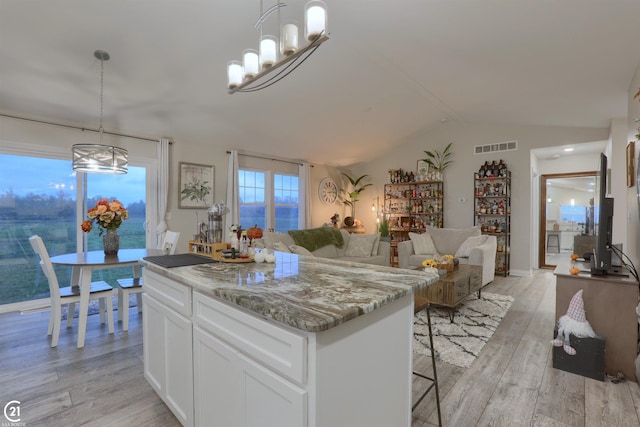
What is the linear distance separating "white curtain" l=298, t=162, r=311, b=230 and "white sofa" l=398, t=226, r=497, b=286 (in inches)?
89.0

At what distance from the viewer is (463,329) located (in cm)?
309

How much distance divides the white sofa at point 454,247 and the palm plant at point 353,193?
2.52 m

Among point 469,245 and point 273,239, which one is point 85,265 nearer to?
point 273,239

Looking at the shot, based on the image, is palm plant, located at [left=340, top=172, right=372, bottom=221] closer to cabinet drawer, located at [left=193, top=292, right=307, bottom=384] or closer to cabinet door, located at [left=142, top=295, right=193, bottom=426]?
cabinet door, located at [left=142, top=295, right=193, bottom=426]

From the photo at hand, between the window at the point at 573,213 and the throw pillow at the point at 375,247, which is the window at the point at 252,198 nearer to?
the throw pillow at the point at 375,247

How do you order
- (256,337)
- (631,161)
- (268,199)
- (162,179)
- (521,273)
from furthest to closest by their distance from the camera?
(268,199) < (521,273) < (162,179) < (631,161) < (256,337)

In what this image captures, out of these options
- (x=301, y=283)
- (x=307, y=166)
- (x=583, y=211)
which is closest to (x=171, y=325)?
(x=301, y=283)

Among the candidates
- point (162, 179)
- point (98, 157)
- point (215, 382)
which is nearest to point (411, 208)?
point (162, 179)

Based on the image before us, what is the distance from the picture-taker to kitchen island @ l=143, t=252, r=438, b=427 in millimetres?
955

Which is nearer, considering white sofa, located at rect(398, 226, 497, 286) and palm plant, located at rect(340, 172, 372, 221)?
white sofa, located at rect(398, 226, 497, 286)

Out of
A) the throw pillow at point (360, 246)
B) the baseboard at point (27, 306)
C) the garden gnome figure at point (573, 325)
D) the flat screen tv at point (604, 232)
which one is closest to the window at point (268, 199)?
the throw pillow at point (360, 246)

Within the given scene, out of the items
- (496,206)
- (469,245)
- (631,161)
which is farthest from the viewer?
(496,206)

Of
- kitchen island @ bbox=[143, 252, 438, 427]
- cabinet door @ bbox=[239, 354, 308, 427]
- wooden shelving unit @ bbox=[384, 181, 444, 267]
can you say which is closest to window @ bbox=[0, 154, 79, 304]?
kitchen island @ bbox=[143, 252, 438, 427]

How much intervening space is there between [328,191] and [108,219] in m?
5.05
